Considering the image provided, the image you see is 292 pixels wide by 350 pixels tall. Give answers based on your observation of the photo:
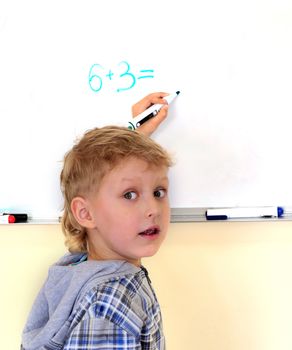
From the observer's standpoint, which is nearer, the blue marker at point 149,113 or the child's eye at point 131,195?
the child's eye at point 131,195

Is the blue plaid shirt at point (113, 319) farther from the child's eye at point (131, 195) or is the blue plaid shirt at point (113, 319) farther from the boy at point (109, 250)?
the child's eye at point (131, 195)

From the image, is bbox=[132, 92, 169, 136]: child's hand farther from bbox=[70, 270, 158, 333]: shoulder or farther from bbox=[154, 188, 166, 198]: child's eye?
bbox=[70, 270, 158, 333]: shoulder

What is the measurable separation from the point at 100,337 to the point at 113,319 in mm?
31

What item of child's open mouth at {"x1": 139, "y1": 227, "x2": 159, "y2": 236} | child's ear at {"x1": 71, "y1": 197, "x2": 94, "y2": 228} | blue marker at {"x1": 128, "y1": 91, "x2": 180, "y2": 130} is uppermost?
blue marker at {"x1": 128, "y1": 91, "x2": 180, "y2": 130}

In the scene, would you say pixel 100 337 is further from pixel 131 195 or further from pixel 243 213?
pixel 243 213

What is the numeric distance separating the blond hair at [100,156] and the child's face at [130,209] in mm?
12

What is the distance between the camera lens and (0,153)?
1078 millimetres

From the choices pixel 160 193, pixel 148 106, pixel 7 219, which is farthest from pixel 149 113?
pixel 7 219

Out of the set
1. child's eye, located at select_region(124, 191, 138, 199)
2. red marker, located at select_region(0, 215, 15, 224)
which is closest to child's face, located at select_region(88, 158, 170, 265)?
child's eye, located at select_region(124, 191, 138, 199)

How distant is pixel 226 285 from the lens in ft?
3.31

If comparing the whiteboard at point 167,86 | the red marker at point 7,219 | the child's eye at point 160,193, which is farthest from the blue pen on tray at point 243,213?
the red marker at point 7,219

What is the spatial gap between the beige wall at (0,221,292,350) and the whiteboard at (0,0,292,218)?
69mm

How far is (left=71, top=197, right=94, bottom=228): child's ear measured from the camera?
85 centimetres

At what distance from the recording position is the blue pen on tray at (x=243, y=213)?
3.16 feet
